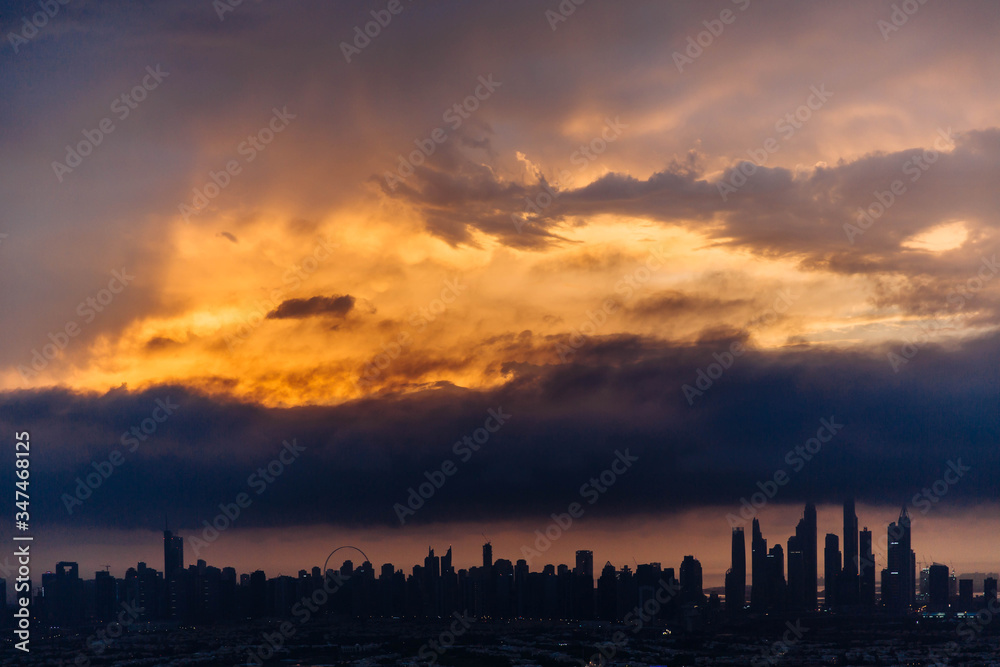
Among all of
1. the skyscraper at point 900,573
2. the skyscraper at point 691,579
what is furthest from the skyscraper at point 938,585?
the skyscraper at point 691,579

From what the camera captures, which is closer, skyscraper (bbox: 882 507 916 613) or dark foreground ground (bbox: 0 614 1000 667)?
Answer: dark foreground ground (bbox: 0 614 1000 667)

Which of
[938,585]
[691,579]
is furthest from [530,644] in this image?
[938,585]

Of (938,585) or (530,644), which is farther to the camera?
(938,585)

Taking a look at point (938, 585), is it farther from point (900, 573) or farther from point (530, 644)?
point (530, 644)

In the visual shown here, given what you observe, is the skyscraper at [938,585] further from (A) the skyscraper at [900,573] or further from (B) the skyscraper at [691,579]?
(B) the skyscraper at [691,579]

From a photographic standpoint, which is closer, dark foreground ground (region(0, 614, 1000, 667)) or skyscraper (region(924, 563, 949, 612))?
dark foreground ground (region(0, 614, 1000, 667))

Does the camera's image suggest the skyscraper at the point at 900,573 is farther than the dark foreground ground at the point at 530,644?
Yes

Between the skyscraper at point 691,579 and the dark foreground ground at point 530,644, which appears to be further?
the skyscraper at point 691,579

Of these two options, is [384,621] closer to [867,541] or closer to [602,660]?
[602,660]

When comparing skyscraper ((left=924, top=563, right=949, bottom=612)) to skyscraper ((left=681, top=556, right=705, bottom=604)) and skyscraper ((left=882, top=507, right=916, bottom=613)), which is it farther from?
skyscraper ((left=681, top=556, right=705, bottom=604))

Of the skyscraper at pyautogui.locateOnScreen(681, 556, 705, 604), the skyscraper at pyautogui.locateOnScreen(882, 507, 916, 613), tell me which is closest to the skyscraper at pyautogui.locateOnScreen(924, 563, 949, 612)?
the skyscraper at pyautogui.locateOnScreen(882, 507, 916, 613)

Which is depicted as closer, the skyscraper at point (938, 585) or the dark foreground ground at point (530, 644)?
the dark foreground ground at point (530, 644)
